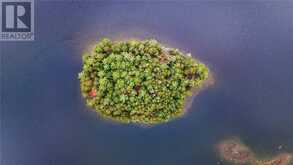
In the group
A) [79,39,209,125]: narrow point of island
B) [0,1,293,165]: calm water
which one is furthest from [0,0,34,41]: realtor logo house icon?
[79,39,209,125]: narrow point of island

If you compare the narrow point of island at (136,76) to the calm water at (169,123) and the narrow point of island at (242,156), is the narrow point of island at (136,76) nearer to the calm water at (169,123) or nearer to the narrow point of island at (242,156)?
the calm water at (169,123)

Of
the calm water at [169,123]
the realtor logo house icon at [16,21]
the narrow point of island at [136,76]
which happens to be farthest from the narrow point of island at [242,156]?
the realtor logo house icon at [16,21]

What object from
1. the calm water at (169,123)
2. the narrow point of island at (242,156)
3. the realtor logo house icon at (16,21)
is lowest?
the narrow point of island at (242,156)

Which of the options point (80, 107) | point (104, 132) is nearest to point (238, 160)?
point (104, 132)

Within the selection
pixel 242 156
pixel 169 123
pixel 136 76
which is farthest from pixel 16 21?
pixel 242 156

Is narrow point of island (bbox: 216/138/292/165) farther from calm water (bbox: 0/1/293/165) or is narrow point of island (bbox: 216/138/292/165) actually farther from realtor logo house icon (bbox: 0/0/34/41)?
realtor logo house icon (bbox: 0/0/34/41)
